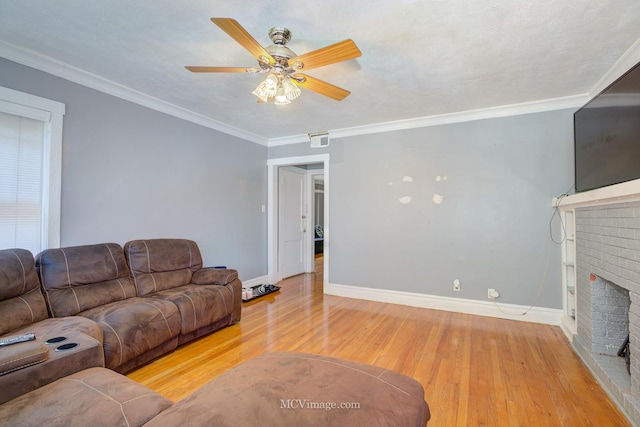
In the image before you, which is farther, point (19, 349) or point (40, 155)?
point (40, 155)

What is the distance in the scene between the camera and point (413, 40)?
6.79 feet

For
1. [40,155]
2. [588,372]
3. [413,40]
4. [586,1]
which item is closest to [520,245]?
[588,372]

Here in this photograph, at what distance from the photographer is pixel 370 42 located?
6.88 feet

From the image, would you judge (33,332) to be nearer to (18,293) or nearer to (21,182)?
(18,293)

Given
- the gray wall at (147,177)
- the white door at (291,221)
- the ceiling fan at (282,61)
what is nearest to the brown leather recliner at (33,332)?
the gray wall at (147,177)

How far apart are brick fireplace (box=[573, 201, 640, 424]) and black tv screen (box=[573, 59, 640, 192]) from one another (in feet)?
0.78

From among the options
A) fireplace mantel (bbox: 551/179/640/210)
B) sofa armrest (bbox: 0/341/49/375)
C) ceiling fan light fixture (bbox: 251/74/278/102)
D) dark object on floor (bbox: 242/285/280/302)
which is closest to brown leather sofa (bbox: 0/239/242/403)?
sofa armrest (bbox: 0/341/49/375)

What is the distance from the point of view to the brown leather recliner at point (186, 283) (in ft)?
8.70

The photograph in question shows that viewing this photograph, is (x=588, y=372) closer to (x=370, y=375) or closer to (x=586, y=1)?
(x=370, y=375)

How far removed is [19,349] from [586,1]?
12.0ft

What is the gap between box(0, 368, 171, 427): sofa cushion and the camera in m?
1.05

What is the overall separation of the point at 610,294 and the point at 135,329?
12.3 feet

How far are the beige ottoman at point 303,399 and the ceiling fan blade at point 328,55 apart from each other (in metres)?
1.63

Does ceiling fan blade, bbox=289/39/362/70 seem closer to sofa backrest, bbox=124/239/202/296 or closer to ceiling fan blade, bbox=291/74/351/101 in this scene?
ceiling fan blade, bbox=291/74/351/101
